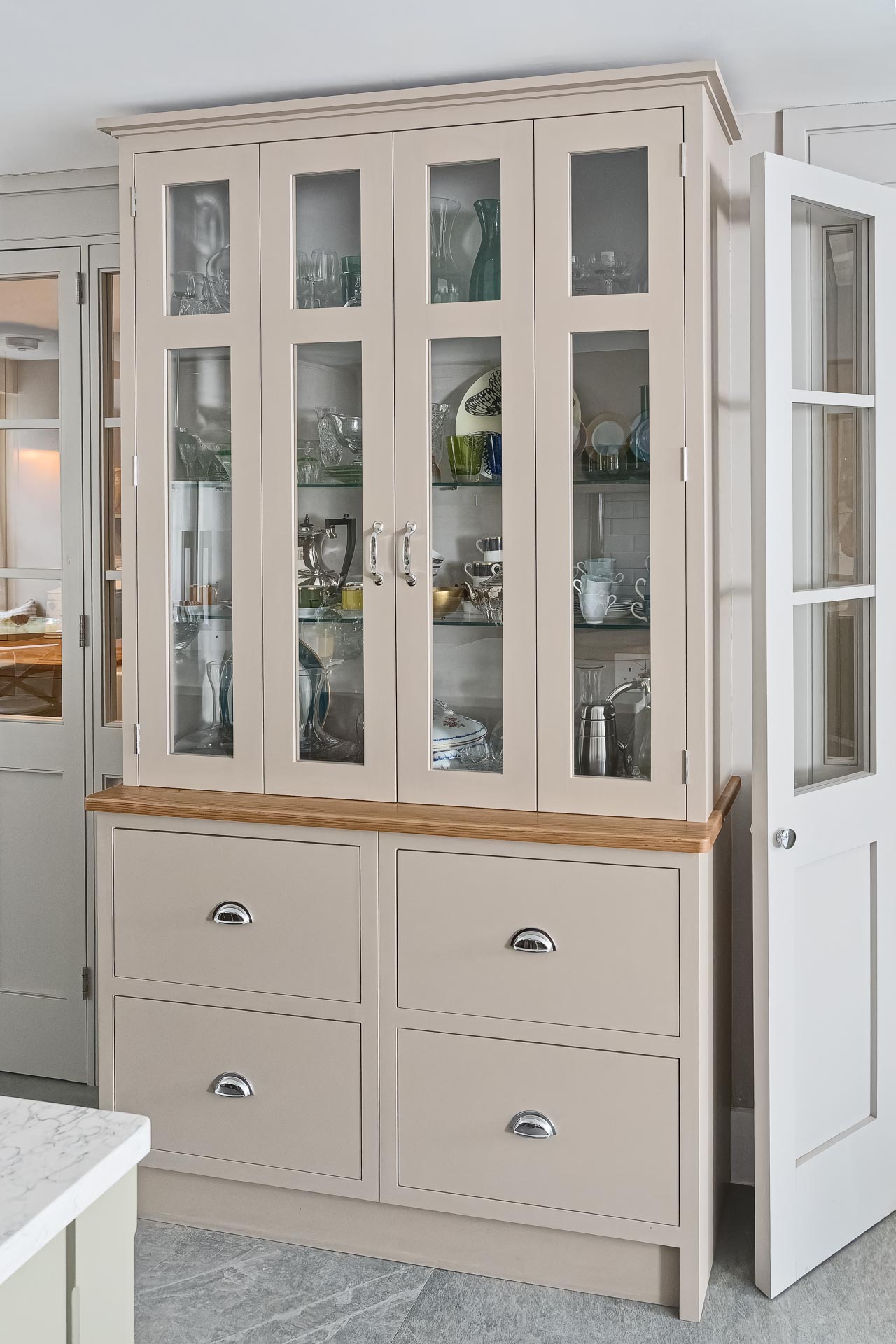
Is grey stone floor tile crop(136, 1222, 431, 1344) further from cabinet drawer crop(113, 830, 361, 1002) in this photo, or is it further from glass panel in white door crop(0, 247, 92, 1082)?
glass panel in white door crop(0, 247, 92, 1082)

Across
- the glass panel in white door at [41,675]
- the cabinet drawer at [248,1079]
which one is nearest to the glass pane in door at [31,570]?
the glass panel in white door at [41,675]

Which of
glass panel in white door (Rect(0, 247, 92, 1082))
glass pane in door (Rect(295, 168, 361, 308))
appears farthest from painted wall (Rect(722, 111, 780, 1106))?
glass panel in white door (Rect(0, 247, 92, 1082))

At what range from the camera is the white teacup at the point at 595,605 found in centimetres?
217

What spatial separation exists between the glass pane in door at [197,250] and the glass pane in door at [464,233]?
0.46 m

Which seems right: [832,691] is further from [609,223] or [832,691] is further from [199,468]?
[199,468]

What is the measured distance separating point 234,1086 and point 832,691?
150cm

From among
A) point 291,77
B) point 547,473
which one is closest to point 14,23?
A: point 291,77

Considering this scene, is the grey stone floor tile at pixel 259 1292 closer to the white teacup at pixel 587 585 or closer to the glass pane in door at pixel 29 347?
the white teacup at pixel 587 585

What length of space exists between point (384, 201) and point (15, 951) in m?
2.20

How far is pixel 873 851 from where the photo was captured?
2.36m

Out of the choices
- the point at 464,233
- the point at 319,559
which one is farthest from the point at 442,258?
the point at 319,559

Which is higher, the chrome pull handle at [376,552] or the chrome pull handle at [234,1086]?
the chrome pull handle at [376,552]

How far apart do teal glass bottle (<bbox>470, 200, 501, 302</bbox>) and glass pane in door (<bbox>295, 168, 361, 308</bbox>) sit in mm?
244

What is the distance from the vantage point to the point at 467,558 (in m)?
2.26
